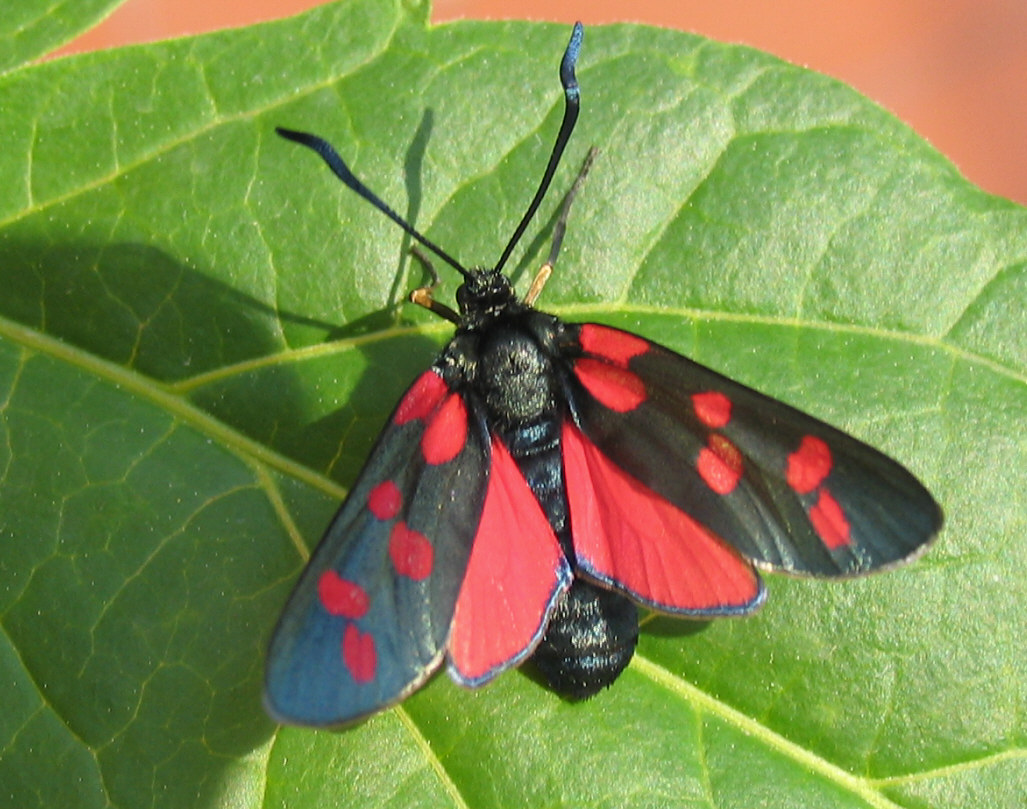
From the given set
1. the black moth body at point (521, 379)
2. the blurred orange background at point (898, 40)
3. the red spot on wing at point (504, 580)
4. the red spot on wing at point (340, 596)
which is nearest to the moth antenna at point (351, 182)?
the black moth body at point (521, 379)

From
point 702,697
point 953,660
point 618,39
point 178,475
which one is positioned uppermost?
point 618,39

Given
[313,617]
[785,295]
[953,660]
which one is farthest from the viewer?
[785,295]

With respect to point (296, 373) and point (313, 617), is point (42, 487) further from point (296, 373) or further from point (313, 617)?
point (313, 617)

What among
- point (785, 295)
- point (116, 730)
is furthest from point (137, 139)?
point (785, 295)

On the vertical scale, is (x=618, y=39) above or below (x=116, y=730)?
above

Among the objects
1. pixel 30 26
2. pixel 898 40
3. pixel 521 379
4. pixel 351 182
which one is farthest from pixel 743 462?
pixel 898 40

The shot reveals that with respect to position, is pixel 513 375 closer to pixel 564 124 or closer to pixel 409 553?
pixel 409 553

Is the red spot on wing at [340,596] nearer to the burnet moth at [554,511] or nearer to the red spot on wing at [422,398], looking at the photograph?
the burnet moth at [554,511]
